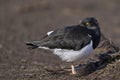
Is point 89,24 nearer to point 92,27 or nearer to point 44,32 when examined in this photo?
point 92,27

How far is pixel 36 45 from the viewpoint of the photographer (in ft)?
34.8

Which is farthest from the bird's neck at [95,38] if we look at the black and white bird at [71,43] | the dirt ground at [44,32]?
the dirt ground at [44,32]

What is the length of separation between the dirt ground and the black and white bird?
48 centimetres

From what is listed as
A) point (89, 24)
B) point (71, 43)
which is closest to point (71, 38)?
point (71, 43)

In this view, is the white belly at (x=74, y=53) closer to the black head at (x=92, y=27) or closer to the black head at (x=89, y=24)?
the black head at (x=92, y=27)

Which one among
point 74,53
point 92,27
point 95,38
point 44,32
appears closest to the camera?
point 74,53

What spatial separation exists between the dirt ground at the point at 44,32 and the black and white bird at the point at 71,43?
1.58 feet

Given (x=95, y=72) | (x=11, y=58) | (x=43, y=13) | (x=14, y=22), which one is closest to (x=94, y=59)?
(x=95, y=72)

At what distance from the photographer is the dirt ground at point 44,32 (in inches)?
425

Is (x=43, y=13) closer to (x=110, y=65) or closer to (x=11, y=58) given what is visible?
(x=11, y=58)

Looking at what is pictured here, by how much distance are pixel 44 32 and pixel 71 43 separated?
819 cm

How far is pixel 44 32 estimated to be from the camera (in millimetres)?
18594

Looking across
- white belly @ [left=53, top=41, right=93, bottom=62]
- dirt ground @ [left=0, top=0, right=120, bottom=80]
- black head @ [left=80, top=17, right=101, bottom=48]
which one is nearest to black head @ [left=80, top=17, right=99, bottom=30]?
black head @ [left=80, top=17, right=101, bottom=48]

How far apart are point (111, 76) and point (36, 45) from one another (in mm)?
1624
